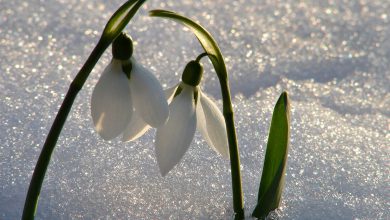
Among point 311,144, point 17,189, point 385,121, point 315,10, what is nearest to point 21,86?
point 17,189

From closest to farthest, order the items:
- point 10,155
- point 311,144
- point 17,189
Answer: point 17,189, point 10,155, point 311,144

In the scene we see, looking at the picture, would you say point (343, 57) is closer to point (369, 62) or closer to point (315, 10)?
point (369, 62)

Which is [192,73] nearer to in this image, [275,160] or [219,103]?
[275,160]

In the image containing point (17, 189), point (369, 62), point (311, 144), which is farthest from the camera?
point (369, 62)

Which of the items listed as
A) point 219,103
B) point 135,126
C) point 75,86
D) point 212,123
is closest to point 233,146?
point 212,123

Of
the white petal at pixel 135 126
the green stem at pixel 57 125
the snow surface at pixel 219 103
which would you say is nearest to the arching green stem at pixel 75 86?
the green stem at pixel 57 125

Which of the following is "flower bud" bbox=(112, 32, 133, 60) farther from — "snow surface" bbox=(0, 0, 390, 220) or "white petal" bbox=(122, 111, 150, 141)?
"snow surface" bbox=(0, 0, 390, 220)

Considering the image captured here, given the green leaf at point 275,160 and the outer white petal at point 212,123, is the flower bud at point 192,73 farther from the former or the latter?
the green leaf at point 275,160

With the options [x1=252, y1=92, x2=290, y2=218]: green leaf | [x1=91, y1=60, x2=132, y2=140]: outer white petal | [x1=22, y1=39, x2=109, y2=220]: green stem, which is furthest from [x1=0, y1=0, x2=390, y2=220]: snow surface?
[x1=91, y1=60, x2=132, y2=140]: outer white petal
